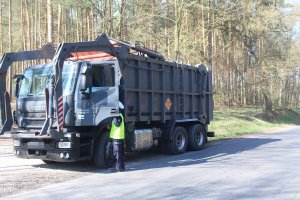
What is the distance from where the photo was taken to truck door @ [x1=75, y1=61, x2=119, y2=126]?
37.6 feet

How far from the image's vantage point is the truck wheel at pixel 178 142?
47.5 ft

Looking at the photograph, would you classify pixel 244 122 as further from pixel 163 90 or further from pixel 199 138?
pixel 163 90

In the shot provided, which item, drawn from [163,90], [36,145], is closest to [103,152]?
[36,145]

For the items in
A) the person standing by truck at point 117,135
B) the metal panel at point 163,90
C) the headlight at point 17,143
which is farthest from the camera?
the metal panel at point 163,90

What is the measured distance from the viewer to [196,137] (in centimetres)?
1620

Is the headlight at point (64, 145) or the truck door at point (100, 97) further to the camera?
the truck door at point (100, 97)

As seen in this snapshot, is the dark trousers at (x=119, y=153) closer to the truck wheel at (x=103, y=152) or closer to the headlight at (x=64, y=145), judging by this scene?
the truck wheel at (x=103, y=152)

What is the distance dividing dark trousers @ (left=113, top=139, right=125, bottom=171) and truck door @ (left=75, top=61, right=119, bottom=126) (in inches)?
29.6

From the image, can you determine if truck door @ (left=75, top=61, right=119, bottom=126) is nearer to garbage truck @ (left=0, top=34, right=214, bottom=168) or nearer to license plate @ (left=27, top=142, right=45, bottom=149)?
garbage truck @ (left=0, top=34, right=214, bottom=168)

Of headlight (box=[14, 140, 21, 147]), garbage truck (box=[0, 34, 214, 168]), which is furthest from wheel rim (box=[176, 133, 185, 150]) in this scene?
headlight (box=[14, 140, 21, 147])

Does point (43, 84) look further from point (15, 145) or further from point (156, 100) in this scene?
point (156, 100)

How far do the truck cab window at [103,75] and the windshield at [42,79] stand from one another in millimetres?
534

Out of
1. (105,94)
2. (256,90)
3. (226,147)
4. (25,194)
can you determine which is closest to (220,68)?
(256,90)

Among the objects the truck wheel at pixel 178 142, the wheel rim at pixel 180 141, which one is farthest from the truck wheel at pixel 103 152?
the wheel rim at pixel 180 141
